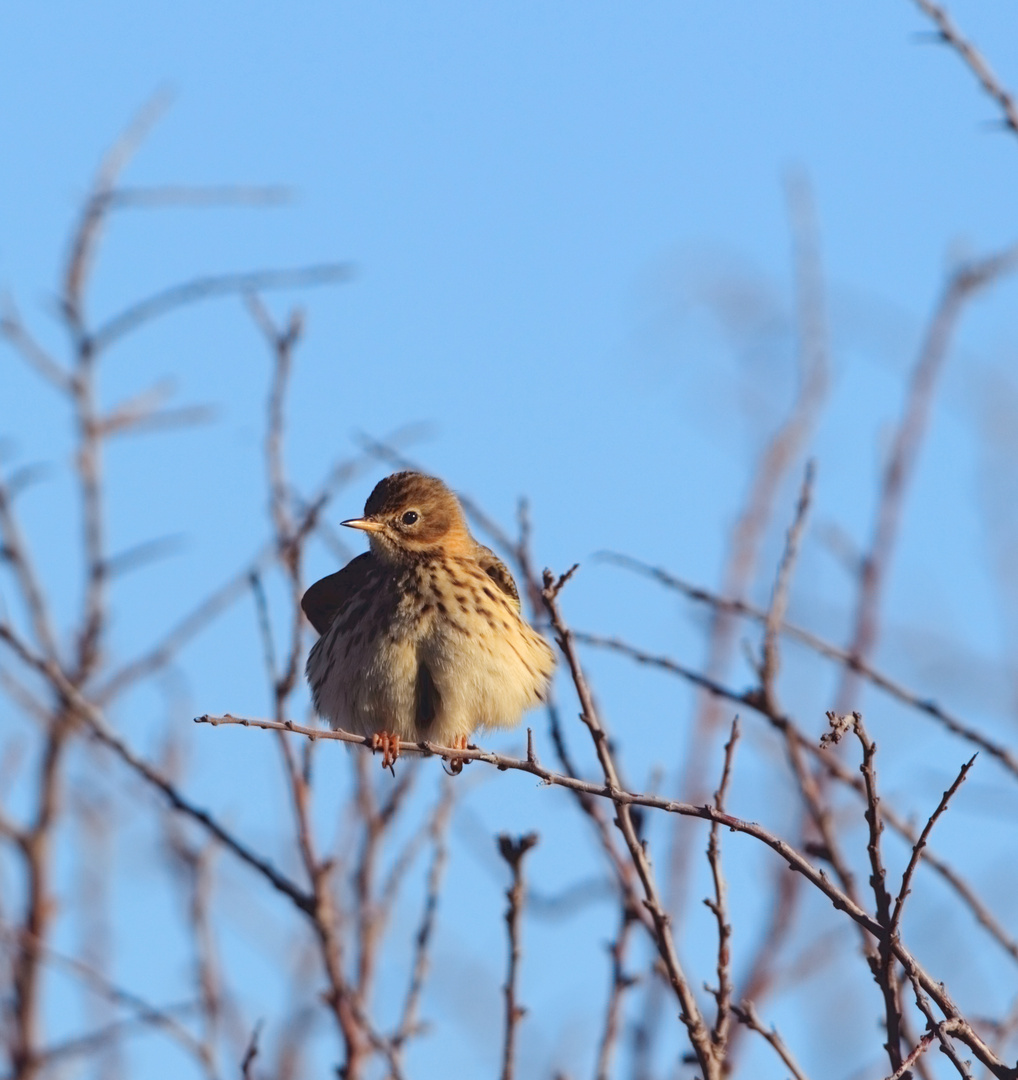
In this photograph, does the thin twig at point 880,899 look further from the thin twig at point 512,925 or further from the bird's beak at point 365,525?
the bird's beak at point 365,525

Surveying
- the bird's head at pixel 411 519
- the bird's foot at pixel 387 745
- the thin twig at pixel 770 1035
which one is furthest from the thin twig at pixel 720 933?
the bird's head at pixel 411 519

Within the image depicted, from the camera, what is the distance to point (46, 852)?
8.25 m

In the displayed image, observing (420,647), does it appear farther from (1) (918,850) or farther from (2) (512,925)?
(1) (918,850)

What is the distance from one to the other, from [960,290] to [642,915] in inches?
130

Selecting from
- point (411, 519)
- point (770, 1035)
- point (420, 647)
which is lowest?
point (770, 1035)

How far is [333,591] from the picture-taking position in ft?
28.1

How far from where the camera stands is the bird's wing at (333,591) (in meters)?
8.48

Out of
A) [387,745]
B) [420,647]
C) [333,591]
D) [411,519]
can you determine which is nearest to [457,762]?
[387,745]

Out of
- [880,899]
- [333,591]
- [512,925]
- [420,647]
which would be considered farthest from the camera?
[333,591]

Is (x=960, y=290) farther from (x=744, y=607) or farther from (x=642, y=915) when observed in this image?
(x=642, y=915)

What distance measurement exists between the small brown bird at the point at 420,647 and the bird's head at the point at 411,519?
0.01m

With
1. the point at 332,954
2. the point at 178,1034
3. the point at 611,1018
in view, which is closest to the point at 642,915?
the point at 611,1018

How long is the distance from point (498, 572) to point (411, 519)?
51 cm

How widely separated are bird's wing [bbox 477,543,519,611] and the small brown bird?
0.03 meters
